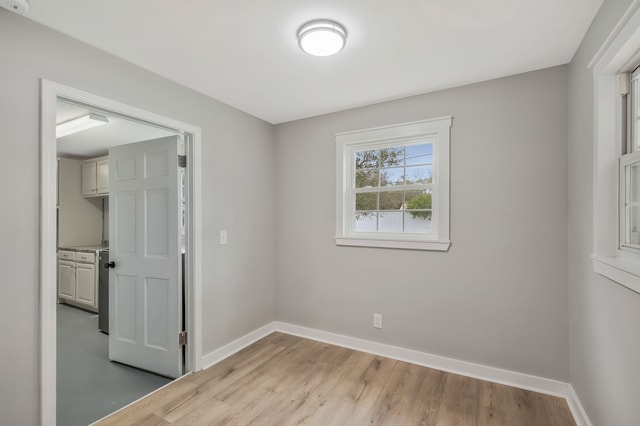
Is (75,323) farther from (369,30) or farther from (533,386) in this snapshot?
(533,386)

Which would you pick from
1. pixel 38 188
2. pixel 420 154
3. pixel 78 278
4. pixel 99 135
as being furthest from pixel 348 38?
pixel 78 278

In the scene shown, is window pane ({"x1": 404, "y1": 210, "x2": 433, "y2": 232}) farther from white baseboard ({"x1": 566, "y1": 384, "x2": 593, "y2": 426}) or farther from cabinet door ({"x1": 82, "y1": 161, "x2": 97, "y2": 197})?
cabinet door ({"x1": 82, "y1": 161, "x2": 97, "y2": 197})

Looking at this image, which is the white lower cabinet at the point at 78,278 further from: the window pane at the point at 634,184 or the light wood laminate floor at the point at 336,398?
the window pane at the point at 634,184

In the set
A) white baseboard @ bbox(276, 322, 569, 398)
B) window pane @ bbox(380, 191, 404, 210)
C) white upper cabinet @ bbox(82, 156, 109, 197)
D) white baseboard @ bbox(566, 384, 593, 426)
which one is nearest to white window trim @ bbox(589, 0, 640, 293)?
white baseboard @ bbox(566, 384, 593, 426)

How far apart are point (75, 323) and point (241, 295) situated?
258 cm

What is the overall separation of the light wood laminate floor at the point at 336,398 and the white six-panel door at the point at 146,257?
1.50ft

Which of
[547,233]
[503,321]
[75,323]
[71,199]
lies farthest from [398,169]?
[71,199]

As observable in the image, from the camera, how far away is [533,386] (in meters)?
2.22

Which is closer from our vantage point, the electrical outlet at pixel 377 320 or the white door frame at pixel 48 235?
the white door frame at pixel 48 235

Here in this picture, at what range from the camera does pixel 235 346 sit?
2.93 meters

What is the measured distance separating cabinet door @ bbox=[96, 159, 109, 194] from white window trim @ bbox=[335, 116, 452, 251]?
12.6 feet

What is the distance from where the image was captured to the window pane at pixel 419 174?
2697 millimetres

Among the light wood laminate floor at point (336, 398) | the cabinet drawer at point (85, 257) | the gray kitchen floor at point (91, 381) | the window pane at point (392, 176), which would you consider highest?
the window pane at point (392, 176)

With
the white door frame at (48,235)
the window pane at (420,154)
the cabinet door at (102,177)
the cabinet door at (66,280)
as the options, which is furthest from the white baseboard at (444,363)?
the cabinet door at (102,177)
